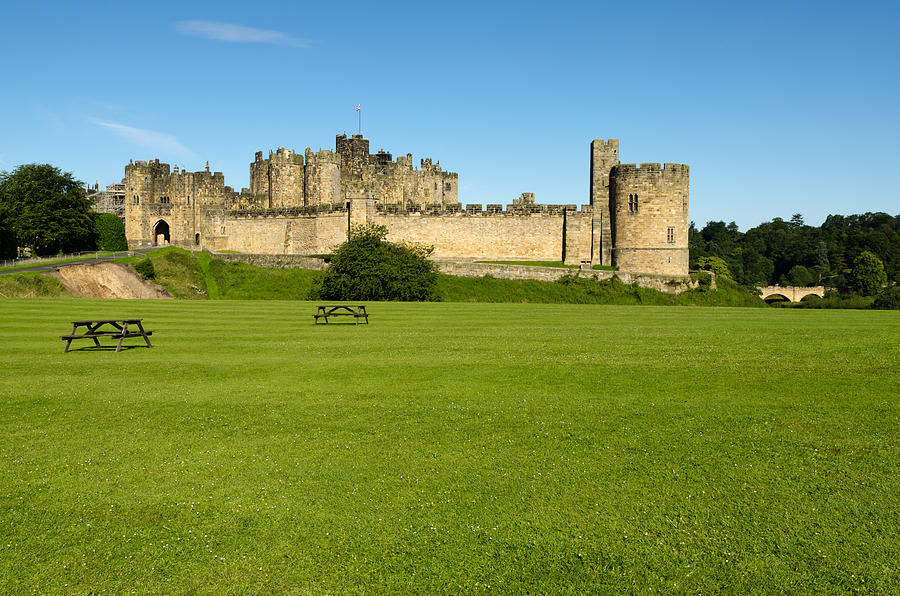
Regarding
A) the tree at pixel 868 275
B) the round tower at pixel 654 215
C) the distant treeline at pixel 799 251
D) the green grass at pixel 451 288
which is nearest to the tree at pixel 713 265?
the distant treeline at pixel 799 251

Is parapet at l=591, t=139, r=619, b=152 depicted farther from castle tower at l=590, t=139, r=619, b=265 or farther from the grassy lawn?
the grassy lawn

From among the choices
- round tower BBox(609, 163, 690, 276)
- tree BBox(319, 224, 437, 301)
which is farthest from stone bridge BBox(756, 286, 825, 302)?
tree BBox(319, 224, 437, 301)

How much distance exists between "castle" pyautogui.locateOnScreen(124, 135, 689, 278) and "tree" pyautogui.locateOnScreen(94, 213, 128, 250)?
0.95m

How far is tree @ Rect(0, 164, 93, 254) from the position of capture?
6025 centimetres

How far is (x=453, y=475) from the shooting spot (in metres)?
7.91

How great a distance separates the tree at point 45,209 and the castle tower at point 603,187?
43.0 metres

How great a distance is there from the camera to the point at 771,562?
6066 millimetres

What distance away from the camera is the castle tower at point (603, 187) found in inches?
2283

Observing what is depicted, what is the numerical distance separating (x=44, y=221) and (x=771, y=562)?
217ft

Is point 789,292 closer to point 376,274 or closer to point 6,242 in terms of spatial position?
point 376,274

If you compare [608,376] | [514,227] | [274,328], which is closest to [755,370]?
[608,376]

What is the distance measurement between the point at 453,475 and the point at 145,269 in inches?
1855

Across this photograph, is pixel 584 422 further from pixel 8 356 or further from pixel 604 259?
pixel 604 259

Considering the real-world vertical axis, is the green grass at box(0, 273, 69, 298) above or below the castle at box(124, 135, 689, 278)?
below
